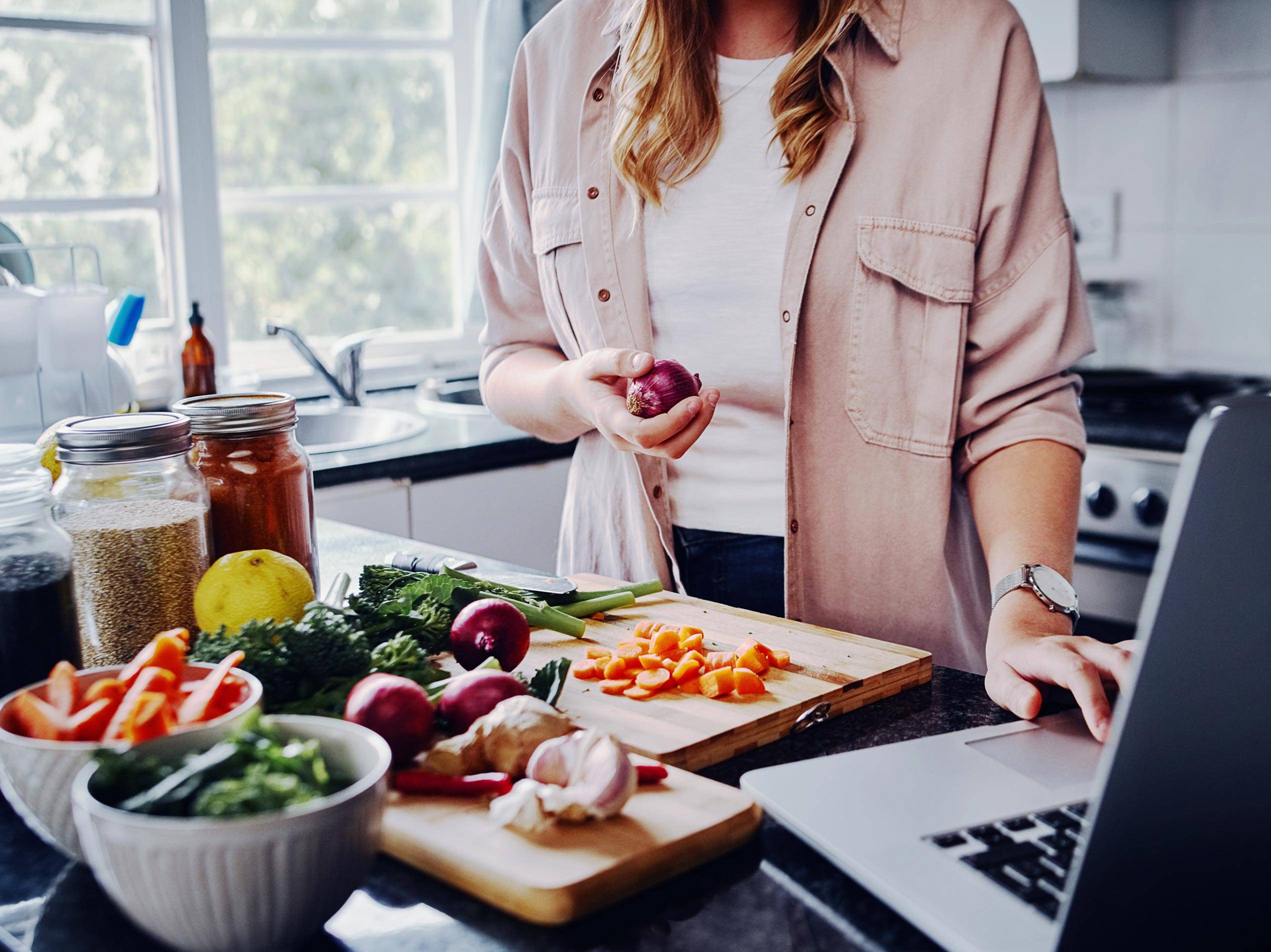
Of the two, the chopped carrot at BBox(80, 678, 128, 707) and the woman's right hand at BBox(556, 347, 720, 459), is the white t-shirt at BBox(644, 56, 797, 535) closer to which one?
the woman's right hand at BBox(556, 347, 720, 459)

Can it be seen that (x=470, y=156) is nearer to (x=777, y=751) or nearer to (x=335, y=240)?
(x=335, y=240)

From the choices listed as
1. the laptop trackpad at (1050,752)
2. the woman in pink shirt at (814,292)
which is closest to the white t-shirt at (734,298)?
the woman in pink shirt at (814,292)

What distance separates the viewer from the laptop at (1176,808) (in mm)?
522

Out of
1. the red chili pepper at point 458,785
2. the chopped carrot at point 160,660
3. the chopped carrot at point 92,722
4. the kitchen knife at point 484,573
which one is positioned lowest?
the red chili pepper at point 458,785

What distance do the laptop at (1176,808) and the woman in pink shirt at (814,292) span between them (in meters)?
0.59

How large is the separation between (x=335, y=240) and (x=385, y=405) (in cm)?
240

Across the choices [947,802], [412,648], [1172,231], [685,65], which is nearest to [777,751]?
[947,802]

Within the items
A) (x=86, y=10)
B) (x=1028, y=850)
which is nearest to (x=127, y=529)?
(x=1028, y=850)

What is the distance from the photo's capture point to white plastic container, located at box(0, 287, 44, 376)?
1.60 metres

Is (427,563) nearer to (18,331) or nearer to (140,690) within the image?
(140,690)

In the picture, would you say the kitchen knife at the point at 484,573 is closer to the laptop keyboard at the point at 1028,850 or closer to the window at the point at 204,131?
the laptop keyboard at the point at 1028,850

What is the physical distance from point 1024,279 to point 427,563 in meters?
0.71

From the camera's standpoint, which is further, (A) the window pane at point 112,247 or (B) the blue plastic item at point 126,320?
(A) the window pane at point 112,247

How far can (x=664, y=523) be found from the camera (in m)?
1.53
